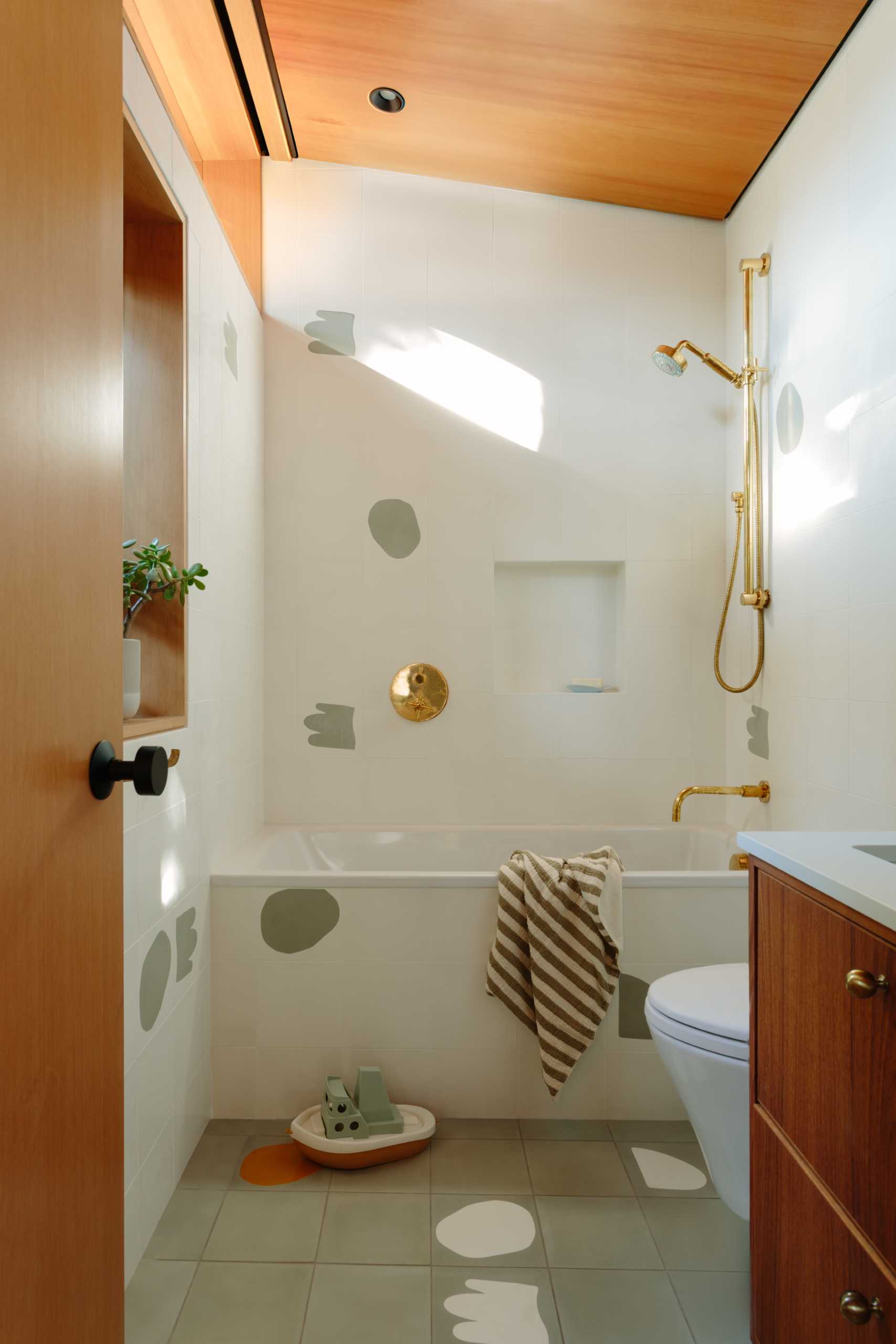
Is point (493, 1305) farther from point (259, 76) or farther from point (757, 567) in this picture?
point (259, 76)

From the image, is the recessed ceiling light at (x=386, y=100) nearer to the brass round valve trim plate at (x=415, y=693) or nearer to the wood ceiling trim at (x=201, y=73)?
the wood ceiling trim at (x=201, y=73)

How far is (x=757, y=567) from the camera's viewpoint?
2785mm

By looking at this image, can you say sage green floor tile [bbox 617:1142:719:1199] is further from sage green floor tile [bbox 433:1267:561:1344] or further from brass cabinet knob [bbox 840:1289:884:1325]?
brass cabinet knob [bbox 840:1289:884:1325]

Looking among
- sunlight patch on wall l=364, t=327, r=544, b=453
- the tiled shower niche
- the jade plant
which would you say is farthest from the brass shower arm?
the jade plant

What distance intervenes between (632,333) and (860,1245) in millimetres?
2837

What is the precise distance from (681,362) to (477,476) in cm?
77

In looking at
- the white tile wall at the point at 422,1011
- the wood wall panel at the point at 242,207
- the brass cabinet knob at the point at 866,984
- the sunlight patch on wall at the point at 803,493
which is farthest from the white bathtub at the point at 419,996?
the wood wall panel at the point at 242,207

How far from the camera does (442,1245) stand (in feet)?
5.71

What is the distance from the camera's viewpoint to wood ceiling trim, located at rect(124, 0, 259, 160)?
7.35 feet

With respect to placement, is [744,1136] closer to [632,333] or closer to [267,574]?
[267,574]

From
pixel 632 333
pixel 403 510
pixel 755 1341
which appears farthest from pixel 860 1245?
pixel 632 333

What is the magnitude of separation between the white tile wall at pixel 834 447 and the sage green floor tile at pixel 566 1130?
3.15 ft

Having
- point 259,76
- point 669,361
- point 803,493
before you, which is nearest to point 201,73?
point 259,76

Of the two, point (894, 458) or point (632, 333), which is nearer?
point (894, 458)
